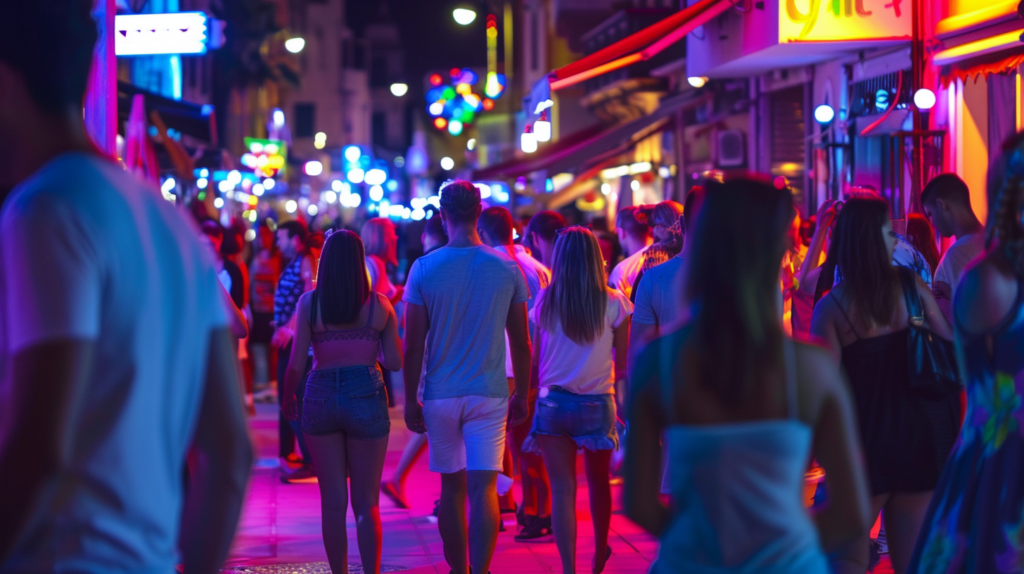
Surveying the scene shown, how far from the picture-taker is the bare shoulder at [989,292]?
3.42 m

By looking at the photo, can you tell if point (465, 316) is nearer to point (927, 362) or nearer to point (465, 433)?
point (465, 433)

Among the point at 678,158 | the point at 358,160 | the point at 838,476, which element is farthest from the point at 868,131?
the point at 358,160

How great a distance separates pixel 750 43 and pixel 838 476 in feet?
38.2

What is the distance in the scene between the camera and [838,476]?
101 inches

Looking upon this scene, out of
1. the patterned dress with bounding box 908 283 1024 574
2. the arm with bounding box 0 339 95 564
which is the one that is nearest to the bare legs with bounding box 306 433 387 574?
the patterned dress with bounding box 908 283 1024 574

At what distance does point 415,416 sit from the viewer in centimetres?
618

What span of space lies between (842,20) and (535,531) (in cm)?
705

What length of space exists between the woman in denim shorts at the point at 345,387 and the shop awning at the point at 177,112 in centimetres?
1025

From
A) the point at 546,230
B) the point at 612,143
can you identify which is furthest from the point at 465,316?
the point at 612,143

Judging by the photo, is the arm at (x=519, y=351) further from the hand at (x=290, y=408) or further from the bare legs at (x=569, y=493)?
the hand at (x=290, y=408)

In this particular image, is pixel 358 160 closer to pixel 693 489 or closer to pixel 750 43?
pixel 750 43

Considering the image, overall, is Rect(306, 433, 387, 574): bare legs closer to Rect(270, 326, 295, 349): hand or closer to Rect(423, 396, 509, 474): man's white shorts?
Rect(423, 396, 509, 474): man's white shorts

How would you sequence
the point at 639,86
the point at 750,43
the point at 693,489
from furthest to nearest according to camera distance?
the point at 639,86, the point at 750,43, the point at 693,489

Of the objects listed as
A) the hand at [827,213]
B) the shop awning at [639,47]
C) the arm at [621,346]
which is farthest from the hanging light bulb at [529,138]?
the arm at [621,346]
